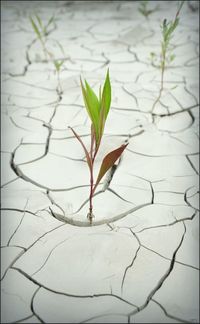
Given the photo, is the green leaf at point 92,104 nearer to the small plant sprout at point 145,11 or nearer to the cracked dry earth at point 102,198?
the cracked dry earth at point 102,198

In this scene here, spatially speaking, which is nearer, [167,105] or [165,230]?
[165,230]

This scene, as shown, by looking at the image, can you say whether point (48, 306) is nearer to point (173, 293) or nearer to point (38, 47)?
point (173, 293)

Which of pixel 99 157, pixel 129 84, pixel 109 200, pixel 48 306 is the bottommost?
pixel 48 306

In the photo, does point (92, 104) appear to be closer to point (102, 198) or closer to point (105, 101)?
point (105, 101)

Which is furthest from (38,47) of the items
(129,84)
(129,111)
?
(129,111)

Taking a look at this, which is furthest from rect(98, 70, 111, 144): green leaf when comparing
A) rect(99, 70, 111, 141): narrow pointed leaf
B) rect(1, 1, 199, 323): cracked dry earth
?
rect(1, 1, 199, 323): cracked dry earth

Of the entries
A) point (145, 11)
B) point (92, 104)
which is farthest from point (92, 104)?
point (145, 11)

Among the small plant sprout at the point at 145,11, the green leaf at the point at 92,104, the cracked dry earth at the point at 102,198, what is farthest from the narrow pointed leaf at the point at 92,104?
the small plant sprout at the point at 145,11

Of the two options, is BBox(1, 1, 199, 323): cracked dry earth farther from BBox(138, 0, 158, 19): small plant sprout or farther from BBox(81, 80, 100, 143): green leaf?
BBox(138, 0, 158, 19): small plant sprout
